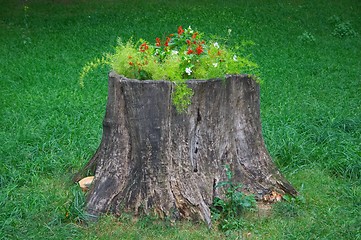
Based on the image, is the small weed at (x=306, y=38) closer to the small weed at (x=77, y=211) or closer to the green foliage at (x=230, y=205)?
the green foliage at (x=230, y=205)

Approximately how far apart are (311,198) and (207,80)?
1397mm

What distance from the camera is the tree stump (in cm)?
484

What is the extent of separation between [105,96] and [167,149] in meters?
4.04

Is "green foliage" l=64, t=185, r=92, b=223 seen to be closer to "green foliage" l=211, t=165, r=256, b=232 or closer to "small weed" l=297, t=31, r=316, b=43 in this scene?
"green foliage" l=211, t=165, r=256, b=232

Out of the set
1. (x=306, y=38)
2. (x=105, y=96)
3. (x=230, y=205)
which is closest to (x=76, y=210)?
(x=230, y=205)

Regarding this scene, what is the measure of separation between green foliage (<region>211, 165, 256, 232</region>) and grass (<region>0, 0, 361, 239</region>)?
0.12m

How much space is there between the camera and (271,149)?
6457mm

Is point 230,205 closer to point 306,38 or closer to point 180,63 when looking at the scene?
point 180,63

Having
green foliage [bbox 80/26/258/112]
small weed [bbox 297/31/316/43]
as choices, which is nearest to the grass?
small weed [bbox 297/31/316/43]

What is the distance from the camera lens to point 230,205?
5.01 m

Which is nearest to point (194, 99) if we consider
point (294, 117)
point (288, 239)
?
point (288, 239)

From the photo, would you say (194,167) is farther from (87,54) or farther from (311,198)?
(87,54)

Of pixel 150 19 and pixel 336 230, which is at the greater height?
pixel 150 19

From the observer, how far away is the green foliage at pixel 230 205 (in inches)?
195
